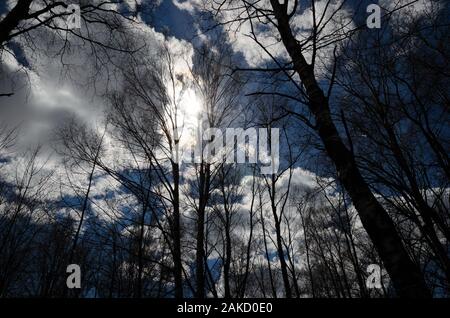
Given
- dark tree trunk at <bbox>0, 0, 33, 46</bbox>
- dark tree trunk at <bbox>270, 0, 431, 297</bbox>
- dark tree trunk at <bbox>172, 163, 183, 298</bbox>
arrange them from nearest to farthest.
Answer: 1. dark tree trunk at <bbox>270, 0, 431, 297</bbox>
2. dark tree trunk at <bbox>0, 0, 33, 46</bbox>
3. dark tree trunk at <bbox>172, 163, 183, 298</bbox>

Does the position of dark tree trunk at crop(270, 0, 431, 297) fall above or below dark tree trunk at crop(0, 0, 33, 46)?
below

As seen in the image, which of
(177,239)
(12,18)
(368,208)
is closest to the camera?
(368,208)

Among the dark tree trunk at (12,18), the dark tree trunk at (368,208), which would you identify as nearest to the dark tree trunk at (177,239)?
the dark tree trunk at (368,208)

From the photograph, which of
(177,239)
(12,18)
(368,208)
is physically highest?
(12,18)

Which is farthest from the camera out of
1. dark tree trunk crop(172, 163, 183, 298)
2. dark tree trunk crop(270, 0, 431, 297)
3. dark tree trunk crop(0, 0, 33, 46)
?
dark tree trunk crop(172, 163, 183, 298)

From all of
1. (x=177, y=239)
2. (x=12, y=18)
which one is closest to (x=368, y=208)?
(x=177, y=239)

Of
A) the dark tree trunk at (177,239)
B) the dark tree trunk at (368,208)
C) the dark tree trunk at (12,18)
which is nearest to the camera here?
the dark tree trunk at (368,208)

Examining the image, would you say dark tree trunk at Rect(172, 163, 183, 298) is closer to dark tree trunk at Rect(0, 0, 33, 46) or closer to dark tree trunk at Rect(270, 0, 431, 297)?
dark tree trunk at Rect(270, 0, 431, 297)

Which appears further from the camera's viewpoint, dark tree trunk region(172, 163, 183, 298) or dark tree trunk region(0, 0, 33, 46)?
dark tree trunk region(172, 163, 183, 298)

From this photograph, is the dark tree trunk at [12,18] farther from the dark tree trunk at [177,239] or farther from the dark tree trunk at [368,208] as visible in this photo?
the dark tree trunk at [368,208]

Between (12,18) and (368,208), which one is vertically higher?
(12,18)

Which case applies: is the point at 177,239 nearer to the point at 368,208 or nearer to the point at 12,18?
the point at 368,208

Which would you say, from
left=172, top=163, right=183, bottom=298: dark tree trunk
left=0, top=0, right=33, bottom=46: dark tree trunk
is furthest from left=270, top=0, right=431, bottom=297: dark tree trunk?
left=0, top=0, right=33, bottom=46: dark tree trunk

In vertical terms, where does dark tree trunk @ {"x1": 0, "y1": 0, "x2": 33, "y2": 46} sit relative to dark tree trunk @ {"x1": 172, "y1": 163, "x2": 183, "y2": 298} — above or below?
above
